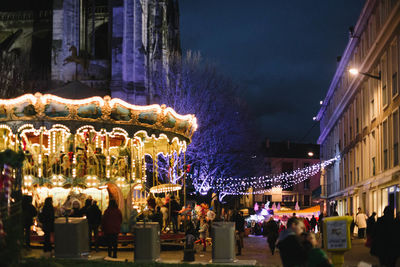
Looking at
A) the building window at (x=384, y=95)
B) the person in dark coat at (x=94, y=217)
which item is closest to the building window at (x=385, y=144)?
the building window at (x=384, y=95)

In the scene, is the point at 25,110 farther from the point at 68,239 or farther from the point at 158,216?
the point at 158,216

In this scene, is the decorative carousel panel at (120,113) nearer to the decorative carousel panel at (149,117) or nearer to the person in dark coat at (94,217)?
the decorative carousel panel at (149,117)

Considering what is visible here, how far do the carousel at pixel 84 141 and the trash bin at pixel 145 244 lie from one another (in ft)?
18.2

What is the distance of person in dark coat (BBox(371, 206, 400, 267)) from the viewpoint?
11.6 metres

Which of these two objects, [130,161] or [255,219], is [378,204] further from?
[255,219]

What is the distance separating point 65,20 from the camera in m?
41.8

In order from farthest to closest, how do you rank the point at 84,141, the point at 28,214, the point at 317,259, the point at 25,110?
the point at 84,141 < the point at 25,110 < the point at 28,214 < the point at 317,259

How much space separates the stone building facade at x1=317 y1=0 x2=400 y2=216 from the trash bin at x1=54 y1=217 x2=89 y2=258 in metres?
15.3

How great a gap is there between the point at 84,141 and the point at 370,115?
60.9ft

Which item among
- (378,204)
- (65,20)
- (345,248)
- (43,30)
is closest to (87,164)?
(345,248)

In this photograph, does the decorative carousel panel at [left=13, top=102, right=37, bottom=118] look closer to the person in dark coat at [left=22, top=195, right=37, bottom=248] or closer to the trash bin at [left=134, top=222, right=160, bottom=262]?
the person in dark coat at [left=22, top=195, right=37, bottom=248]

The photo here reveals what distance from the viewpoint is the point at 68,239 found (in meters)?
15.0

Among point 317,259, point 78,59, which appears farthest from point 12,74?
point 317,259

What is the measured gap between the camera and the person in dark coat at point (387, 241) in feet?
Answer: 38.0
